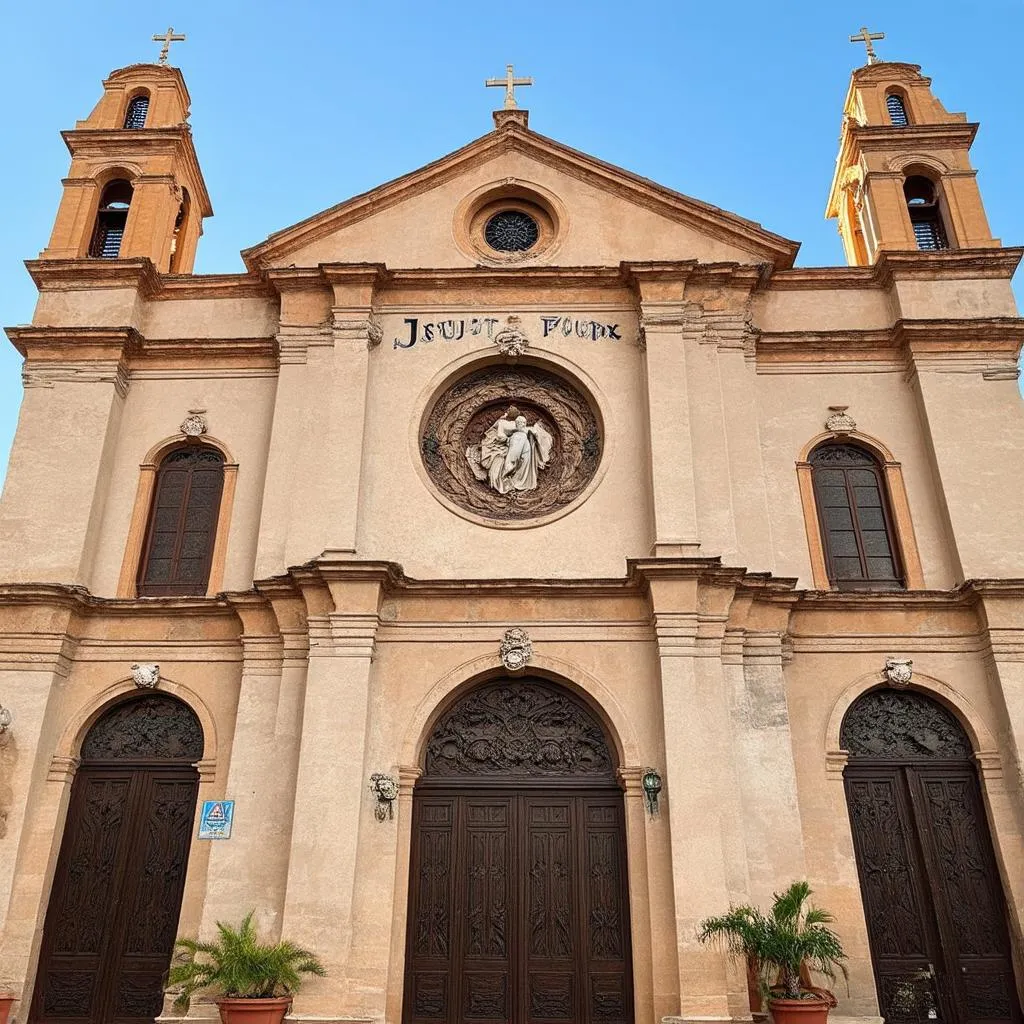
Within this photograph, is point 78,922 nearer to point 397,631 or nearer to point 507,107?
point 397,631

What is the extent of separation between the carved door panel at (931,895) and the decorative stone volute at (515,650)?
4.38m

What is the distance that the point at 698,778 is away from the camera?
11.5m

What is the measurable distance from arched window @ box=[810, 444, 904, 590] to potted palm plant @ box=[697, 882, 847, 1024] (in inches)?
183

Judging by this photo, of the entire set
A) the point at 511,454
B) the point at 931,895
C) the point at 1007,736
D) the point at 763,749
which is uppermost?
the point at 511,454

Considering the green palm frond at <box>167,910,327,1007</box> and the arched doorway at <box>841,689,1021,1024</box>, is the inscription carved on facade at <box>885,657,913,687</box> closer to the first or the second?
the arched doorway at <box>841,689,1021,1024</box>

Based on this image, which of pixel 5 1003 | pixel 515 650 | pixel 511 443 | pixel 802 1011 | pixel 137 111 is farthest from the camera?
pixel 137 111

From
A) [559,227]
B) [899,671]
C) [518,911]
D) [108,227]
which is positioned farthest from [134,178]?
[899,671]

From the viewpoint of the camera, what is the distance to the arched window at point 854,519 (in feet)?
45.0

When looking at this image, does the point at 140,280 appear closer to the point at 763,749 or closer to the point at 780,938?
the point at 763,749

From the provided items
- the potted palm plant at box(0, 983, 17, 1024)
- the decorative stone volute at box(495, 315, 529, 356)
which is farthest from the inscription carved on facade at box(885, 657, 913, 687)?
the potted palm plant at box(0, 983, 17, 1024)

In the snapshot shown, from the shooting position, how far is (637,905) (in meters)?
11.5

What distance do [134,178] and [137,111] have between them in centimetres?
216

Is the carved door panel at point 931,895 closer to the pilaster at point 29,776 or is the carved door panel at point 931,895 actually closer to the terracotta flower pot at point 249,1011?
the terracotta flower pot at point 249,1011

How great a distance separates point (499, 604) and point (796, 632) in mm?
3946
